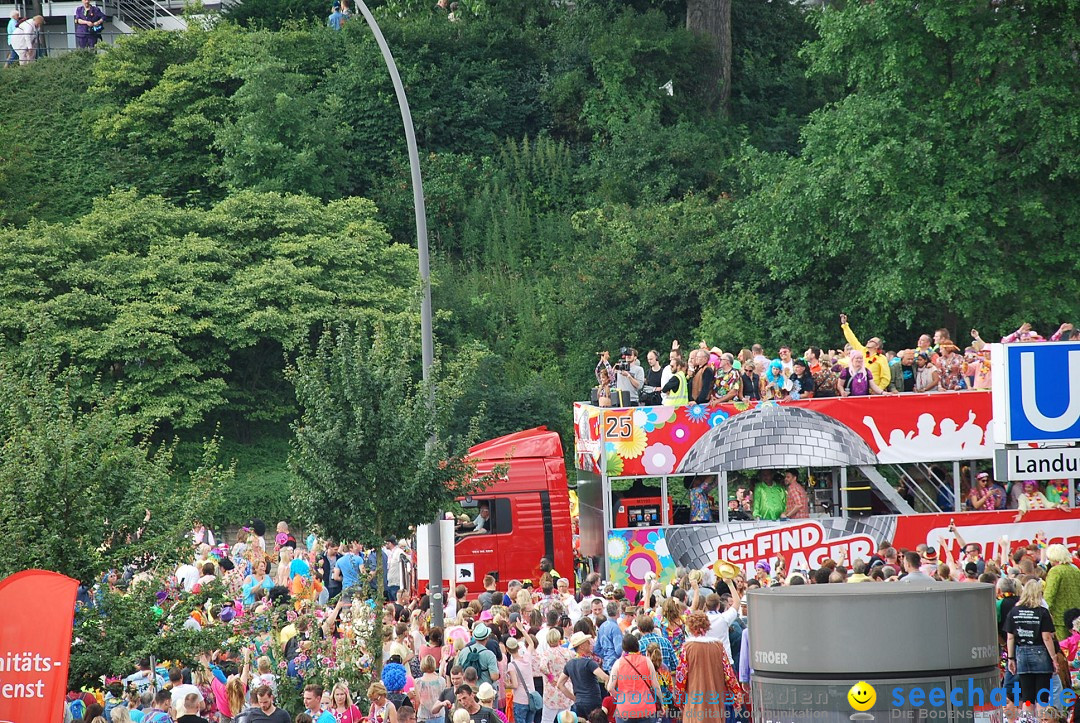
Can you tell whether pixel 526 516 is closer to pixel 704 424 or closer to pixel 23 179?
pixel 704 424

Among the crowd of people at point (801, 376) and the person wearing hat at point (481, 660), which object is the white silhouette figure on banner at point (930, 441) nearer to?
the crowd of people at point (801, 376)

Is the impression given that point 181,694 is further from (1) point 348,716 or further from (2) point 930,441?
(2) point 930,441

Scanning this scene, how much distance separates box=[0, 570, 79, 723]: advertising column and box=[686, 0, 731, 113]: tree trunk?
120 ft

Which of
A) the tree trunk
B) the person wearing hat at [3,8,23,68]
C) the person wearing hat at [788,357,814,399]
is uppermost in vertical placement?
the person wearing hat at [3,8,23,68]

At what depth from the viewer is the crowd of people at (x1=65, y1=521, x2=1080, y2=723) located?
12.9 m

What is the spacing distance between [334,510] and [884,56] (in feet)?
67.3

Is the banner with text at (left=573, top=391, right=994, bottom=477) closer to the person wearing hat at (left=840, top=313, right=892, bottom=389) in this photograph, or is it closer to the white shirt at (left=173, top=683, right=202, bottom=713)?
the person wearing hat at (left=840, top=313, right=892, bottom=389)

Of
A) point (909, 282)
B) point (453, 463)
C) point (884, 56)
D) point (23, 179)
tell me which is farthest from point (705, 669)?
point (23, 179)

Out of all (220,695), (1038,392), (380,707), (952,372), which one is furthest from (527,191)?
(380,707)

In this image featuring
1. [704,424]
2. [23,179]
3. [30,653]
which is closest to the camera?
[30,653]

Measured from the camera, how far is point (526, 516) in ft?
78.1

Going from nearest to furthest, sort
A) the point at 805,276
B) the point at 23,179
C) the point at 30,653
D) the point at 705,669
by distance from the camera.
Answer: the point at 30,653 → the point at 705,669 → the point at 805,276 → the point at 23,179

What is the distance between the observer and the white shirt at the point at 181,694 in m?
12.3

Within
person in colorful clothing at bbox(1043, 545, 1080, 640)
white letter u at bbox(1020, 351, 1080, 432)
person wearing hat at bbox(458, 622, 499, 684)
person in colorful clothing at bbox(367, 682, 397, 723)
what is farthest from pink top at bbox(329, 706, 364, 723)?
person in colorful clothing at bbox(1043, 545, 1080, 640)
